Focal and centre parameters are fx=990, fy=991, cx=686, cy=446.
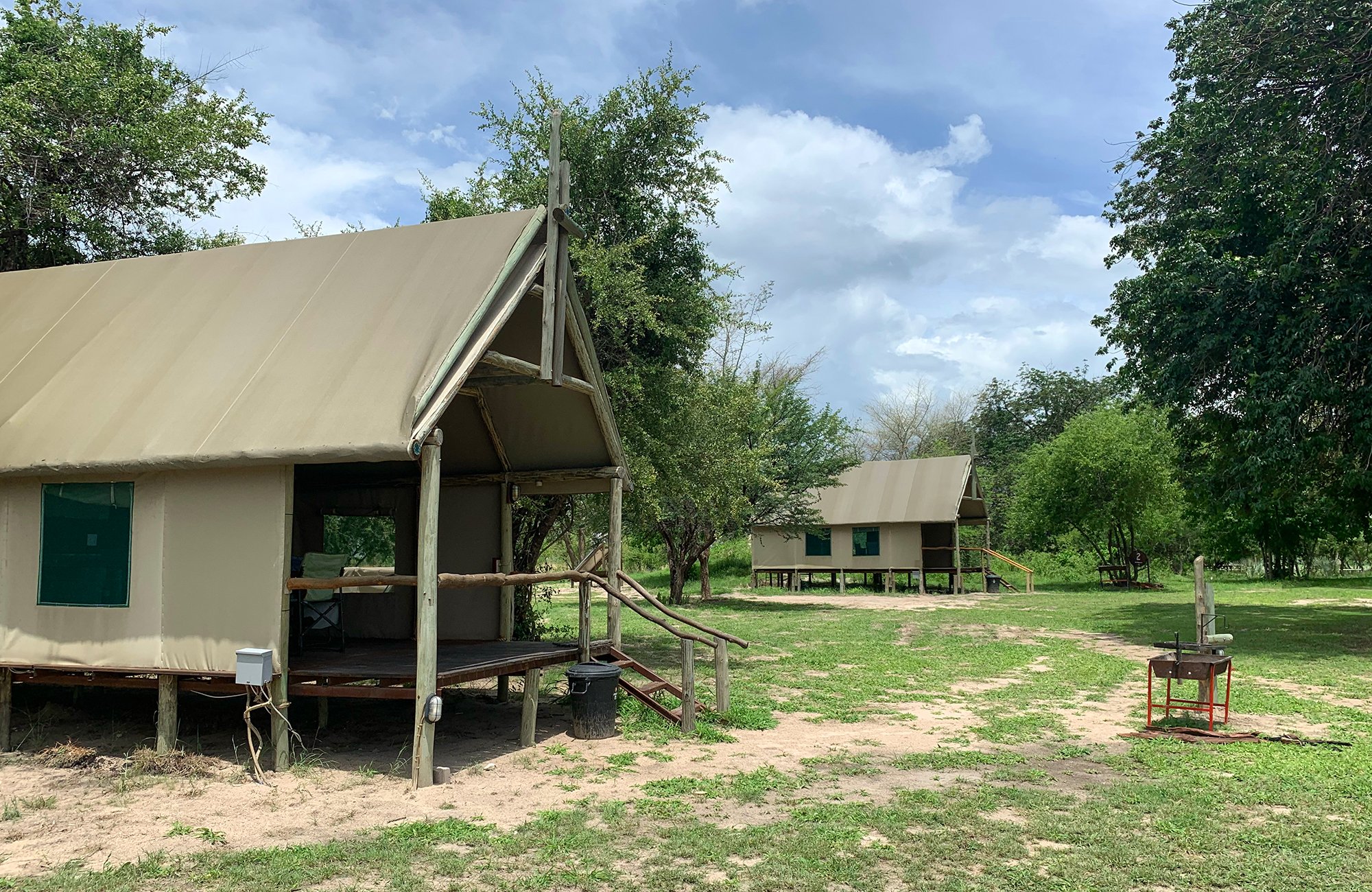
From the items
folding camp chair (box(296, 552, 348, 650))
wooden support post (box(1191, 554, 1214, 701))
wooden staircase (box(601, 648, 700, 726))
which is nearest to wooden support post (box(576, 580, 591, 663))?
wooden staircase (box(601, 648, 700, 726))

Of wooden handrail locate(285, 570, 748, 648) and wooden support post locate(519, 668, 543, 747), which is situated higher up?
wooden handrail locate(285, 570, 748, 648)

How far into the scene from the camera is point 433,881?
5.54 meters

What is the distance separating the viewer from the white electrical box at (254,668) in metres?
7.92

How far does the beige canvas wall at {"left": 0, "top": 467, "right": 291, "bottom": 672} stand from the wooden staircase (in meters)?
3.73

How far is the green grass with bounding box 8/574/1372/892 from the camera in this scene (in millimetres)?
5551

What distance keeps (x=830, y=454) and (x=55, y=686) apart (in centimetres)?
2303

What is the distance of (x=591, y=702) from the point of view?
31.7ft

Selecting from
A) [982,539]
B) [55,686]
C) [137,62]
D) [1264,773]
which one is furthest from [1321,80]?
[982,539]

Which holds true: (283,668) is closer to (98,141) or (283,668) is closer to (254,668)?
(254,668)

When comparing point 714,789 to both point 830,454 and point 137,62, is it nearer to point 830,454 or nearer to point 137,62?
point 137,62

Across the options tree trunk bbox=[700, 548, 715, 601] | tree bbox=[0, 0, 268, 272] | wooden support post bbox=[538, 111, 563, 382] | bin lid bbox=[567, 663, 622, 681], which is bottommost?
tree trunk bbox=[700, 548, 715, 601]

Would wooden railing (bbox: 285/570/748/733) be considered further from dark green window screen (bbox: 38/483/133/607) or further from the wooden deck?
dark green window screen (bbox: 38/483/133/607)

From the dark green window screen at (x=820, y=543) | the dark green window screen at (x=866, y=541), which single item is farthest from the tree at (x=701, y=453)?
the dark green window screen at (x=820, y=543)

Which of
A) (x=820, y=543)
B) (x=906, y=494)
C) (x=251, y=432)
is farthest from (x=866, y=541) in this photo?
(x=251, y=432)
